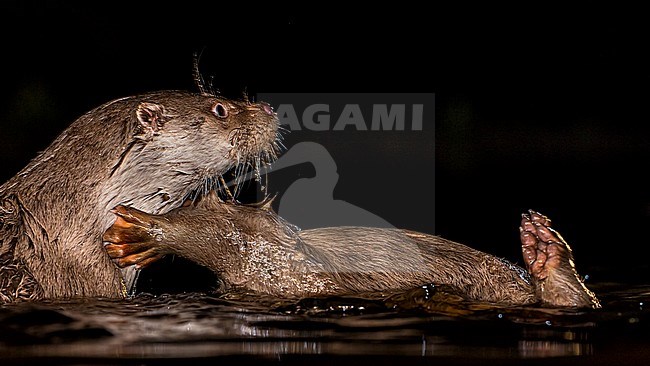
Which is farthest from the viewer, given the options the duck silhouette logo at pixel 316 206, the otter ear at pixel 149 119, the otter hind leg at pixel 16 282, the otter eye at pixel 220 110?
the duck silhouette logo at pixel 316 206

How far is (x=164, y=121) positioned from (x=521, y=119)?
5.84 metres

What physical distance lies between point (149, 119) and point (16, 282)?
2.31 feet

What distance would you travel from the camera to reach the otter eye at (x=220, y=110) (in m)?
3.50

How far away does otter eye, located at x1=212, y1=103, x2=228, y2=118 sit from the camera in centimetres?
350

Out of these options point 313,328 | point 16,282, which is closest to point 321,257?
point 313,328

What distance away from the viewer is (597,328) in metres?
2.70

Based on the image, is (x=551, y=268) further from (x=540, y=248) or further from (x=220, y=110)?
(x=220, y=110)

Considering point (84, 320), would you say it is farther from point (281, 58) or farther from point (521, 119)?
point (521, 119)

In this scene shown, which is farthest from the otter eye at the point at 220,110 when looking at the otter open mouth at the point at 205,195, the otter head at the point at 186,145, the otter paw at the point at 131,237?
the otter paw at the point at 131,237

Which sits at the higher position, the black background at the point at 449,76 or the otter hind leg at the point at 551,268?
the black background at the point at 449,76

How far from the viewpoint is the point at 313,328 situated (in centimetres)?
268

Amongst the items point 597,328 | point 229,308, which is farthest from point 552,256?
point 229,308

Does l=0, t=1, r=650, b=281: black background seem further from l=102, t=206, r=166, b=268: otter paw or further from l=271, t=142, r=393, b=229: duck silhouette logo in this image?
l=102, t=206, r=166, b=268: otter paw

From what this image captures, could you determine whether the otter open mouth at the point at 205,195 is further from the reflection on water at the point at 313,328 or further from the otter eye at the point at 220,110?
the reflection on water at the point at 313,328
